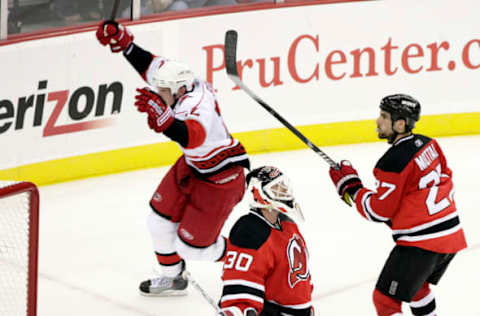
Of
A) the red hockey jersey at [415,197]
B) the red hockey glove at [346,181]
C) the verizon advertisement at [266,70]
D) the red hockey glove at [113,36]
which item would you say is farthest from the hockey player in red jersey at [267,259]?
the verizon advertisement at [266,70]

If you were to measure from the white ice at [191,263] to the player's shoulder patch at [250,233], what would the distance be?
4.33 feet

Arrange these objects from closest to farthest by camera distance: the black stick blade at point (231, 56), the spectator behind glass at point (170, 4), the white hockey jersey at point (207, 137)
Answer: the white hockey jersey at point (207, 137)
the black stick blade at point (231, 56)
the spectator behind glass at point (170, 4)

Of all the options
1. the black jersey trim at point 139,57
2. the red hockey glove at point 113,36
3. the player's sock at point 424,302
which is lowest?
the player's sock at point 424,302

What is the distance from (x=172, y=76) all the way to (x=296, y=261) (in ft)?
4.06

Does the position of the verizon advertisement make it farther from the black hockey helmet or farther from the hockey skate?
the black hockey helmet

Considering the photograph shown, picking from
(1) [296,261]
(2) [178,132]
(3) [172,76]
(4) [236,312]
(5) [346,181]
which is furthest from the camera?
(3) [172,76]

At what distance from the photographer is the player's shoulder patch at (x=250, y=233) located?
2922mm

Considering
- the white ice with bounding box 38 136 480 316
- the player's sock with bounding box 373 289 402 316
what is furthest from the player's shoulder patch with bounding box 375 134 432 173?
the white ice with bounding box 38 136 480 316

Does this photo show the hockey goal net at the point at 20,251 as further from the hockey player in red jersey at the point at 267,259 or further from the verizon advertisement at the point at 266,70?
the verizon advertisement at the point at 266,70

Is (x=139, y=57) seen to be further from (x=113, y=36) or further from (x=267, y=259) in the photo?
(x=267, y=259)

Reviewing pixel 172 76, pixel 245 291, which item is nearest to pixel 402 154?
pixel 245 291

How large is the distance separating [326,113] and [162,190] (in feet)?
8.52

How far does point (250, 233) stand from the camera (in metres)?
2.95

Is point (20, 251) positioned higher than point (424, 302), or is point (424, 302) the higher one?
point (20, 251)
